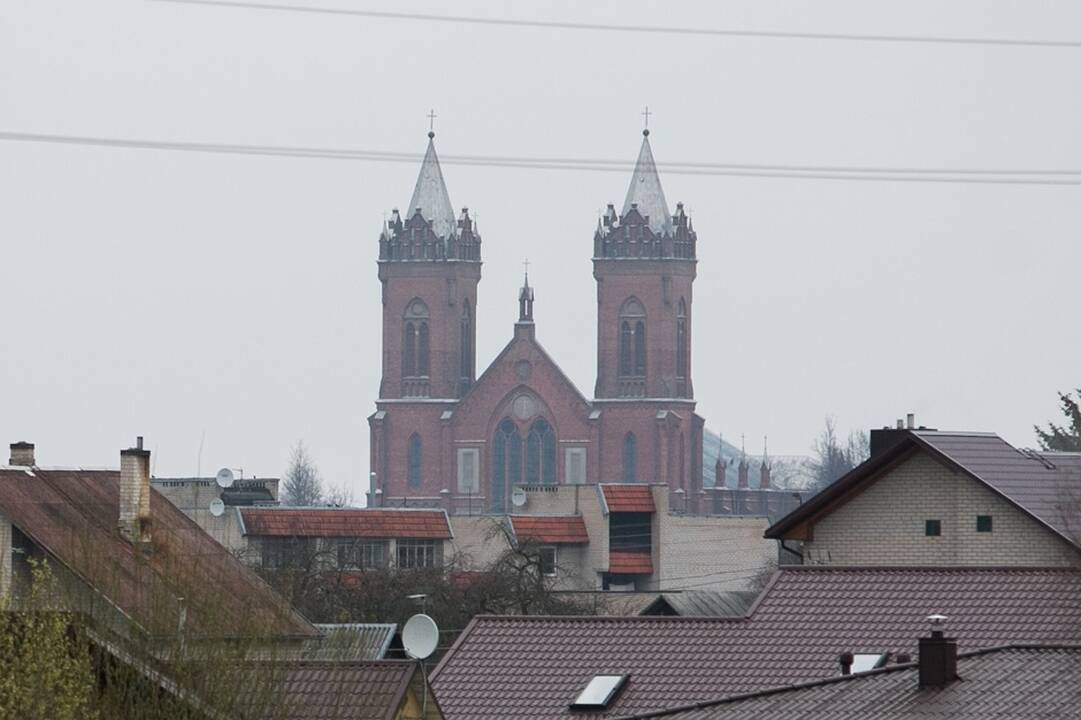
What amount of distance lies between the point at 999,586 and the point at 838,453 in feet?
463

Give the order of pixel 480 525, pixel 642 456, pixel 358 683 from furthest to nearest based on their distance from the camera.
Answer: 1. pixel 642 456
2. pixel 480 525
3. pixel 358 683

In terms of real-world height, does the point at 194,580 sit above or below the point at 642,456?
below

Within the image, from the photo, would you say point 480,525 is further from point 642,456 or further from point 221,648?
point 221,648

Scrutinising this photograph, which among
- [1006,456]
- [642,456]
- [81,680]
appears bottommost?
[81,680]

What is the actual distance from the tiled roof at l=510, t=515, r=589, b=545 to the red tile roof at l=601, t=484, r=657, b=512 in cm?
118

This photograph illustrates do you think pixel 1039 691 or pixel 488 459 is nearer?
pixel 1039 691

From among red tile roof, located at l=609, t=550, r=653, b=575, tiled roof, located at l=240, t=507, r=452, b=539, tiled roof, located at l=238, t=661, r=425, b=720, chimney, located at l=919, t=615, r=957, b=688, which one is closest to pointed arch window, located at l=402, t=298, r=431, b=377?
red tile roof, located at l=609, t=550, r=653, b=575

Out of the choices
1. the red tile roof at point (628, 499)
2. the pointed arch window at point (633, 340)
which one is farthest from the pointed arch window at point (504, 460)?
the red tile roof at point (628, 499)

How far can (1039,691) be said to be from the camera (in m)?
20.7

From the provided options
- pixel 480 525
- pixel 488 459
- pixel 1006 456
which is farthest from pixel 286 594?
pixel 488 459

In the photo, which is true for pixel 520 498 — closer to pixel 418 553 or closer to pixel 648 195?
pixel 418 553

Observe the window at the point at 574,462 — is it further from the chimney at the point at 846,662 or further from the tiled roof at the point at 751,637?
the chimney at the point at 846,662

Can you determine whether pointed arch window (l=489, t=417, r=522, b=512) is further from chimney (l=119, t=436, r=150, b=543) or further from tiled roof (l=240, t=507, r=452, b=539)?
chimney (l=119, t=436, r=150, b=543)

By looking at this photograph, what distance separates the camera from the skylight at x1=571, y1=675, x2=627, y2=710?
28234mm
